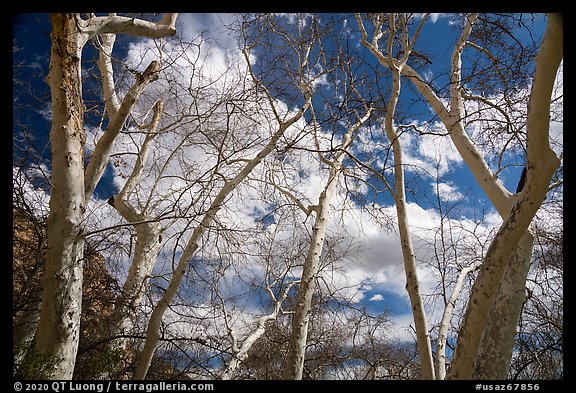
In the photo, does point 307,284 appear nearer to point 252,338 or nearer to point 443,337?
point 443,337

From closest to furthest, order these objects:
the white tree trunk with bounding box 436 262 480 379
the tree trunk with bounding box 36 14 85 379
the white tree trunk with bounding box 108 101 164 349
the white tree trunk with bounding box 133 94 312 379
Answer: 1. the tree trunk with bounding box 36 14 85 379
2. the white tree trunk with bounding box 133 94 312 379
3. the white tree trunk with bounding box 436 262 480 379
4. the white tree trunk with bounding box 108 101 164 349

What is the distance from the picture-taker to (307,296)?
16.3 ft

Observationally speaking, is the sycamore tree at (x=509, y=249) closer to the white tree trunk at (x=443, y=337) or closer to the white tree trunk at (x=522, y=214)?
the white tree trunk at (x=522, y=214)

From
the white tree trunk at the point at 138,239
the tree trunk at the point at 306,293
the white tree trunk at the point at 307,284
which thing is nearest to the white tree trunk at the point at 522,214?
the white tree trunk at the point at 307,284

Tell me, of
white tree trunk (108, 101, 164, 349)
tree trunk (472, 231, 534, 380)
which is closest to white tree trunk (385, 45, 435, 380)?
tree trunk (472, 231, 534, 380)

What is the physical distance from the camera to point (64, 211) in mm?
3148

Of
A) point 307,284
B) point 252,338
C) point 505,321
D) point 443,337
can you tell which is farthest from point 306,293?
point 252,338

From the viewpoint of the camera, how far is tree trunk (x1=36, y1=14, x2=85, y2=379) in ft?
9.78

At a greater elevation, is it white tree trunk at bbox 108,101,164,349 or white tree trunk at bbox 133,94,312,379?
white tree trunk at bbox 108,101,164,349

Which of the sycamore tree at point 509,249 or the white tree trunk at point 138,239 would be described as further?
the white tree trunk at point 138,239

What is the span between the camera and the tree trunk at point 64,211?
298cm

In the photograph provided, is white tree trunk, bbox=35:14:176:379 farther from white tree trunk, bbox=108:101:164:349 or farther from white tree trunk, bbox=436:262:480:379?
white tree trunk, bbox=436:262:480:379
